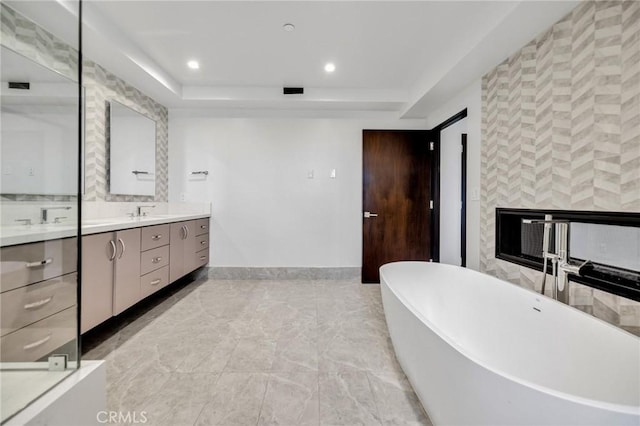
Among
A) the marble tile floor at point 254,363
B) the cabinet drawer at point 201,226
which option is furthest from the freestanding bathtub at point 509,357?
the cabinet drawer at point 201,226

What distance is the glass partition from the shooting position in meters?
1.00

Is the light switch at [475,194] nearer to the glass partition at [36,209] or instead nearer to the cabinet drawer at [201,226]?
the glass partition at [36,209]

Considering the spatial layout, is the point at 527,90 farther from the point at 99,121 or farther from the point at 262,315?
the point at 99,121

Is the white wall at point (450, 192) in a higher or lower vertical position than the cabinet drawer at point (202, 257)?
higher

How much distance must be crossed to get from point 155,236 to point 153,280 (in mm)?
397

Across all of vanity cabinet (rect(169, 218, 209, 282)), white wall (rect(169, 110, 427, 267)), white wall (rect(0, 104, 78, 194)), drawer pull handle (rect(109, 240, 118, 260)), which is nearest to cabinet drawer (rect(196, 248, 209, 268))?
vanity cabinet (rect(169, 218, 209, 282))

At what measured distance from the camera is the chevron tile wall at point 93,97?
4.77 ft

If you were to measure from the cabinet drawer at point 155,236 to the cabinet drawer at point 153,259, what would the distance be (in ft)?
0.15

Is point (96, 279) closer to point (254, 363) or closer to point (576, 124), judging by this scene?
point (254, 363)

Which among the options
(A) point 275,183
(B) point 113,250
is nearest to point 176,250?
(B) point 113,250

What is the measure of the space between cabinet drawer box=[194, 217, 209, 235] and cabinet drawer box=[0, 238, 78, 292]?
1.87m

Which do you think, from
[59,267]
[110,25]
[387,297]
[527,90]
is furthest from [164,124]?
[527,90]

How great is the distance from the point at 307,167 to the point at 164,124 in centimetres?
195

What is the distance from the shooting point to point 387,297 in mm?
1626
